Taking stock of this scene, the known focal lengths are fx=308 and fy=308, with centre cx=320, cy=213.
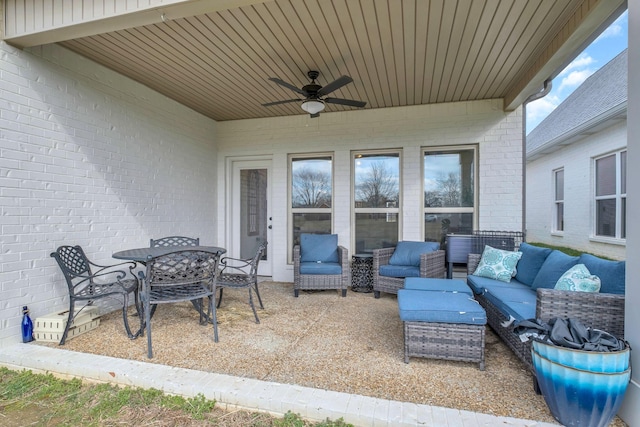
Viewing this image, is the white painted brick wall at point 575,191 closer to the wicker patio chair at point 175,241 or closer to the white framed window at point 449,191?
the white framed window at point 449,191

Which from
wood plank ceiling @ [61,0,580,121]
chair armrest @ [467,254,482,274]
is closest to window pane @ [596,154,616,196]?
wood plank ceiling @ [61,0,580,121]

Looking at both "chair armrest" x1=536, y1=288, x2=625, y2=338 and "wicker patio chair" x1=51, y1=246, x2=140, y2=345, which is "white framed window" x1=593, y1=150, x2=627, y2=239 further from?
"wicker patio chair" x1=51, y1=246, x2=140, y2=345

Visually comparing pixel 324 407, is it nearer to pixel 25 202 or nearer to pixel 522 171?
pixel 25 202

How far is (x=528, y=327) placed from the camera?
1.77m

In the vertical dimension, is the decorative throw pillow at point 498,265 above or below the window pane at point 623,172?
below

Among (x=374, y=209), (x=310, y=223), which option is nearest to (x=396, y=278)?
(x=374, y=209)

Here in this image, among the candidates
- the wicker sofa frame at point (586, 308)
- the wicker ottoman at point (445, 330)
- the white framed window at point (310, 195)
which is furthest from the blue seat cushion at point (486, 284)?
the white framed window at point (310, 195)

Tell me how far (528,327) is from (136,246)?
4.07m

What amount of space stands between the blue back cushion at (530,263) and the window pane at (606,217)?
3.22 m

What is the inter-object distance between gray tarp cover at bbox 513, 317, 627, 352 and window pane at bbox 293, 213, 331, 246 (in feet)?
11.7

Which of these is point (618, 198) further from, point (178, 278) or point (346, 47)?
point (178, 278)

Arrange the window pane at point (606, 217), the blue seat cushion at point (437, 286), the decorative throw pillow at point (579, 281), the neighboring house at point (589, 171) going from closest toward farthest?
the decorative throw pillow at point (579, 281)
the blue seat cushion at point (437, 286)
the neighboring house at point (589, 171)
the window pane at point (606, 217)

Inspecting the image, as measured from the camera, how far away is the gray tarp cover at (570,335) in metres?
1.58

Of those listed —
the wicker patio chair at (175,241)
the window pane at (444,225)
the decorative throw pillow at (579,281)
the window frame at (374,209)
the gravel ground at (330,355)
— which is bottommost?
the gravel ground at (330,355)
